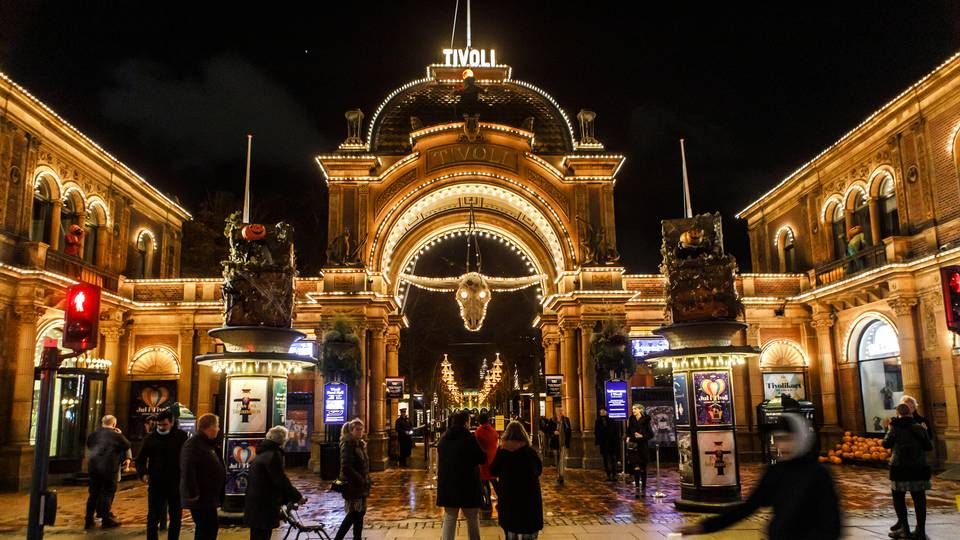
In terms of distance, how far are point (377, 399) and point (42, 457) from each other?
17.0 metres

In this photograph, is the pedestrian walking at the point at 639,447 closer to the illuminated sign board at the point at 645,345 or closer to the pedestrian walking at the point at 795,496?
the illuminated sign board at the point at 645,345

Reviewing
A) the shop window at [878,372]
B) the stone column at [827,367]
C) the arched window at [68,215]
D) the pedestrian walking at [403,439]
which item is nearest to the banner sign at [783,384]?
the stone column at [827,367]

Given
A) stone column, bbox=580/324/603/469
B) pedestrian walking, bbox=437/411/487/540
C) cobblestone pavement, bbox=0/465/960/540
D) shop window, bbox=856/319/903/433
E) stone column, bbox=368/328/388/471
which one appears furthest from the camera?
stone column, bbox=368/328/388/471

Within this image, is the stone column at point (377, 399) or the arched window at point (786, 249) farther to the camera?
the arched window at point (786, 249)

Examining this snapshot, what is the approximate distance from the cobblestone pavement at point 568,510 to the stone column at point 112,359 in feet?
21.3

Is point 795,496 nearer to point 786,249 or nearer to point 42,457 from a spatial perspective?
point 42,457

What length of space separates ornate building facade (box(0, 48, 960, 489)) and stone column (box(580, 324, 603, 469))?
66 millimetres

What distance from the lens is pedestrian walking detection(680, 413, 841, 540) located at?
14.9ft

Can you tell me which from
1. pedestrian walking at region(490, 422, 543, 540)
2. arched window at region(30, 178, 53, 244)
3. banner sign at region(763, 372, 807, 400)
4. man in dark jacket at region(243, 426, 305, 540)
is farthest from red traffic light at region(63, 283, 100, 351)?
banner sign at region(763, 372, 807, 400)

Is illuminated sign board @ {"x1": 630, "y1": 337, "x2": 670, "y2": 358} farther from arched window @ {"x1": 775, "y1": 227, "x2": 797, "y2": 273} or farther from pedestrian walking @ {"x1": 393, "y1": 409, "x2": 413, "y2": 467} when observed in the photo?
pedestrian walking @ {"x1": 393, "y1": 409, "x2": 413, "y2": 467}

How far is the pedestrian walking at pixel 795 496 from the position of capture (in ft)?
14.9

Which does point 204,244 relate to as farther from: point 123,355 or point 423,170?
point 423,170

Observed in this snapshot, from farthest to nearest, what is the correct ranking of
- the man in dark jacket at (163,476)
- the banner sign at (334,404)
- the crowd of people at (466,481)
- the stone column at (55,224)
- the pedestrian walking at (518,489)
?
the stone column at (55,224), the banner sign at (334,404), the man in dark jacket at (163,476), the pedestrian walking at (518,489), the crowd of people at (466,481)

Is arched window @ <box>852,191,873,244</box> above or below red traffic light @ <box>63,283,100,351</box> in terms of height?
above
